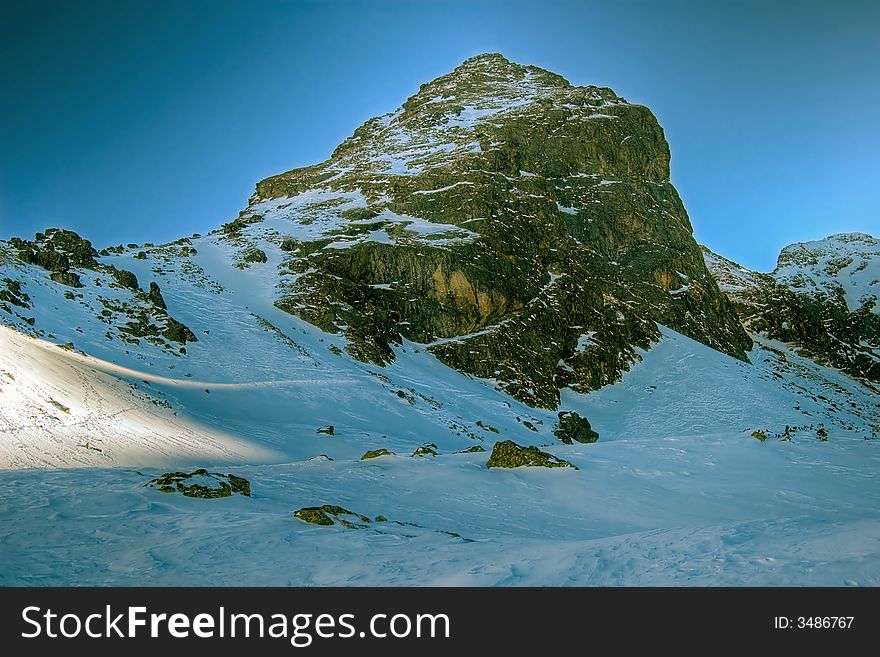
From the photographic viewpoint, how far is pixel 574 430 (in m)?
33.8

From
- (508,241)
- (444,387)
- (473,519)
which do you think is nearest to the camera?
(473,519)

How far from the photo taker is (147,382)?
66.6 feet

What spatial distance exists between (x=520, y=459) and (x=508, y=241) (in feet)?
140

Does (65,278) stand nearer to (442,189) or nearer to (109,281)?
(109,281)

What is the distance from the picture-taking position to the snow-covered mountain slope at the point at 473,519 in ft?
19.4

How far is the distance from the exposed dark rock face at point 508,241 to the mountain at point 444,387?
1.18 ft

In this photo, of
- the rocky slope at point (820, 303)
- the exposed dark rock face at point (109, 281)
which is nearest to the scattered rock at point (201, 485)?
the exposed dark rock face at point (109, 281)

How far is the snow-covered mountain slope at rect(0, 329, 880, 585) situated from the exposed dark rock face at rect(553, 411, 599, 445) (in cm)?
1410

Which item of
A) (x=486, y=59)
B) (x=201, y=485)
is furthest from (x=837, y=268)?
(x=201, y=485)

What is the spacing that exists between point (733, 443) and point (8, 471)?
17.2m

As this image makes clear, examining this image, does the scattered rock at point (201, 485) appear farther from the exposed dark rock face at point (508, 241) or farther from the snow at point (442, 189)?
the snow at point (442, 189)

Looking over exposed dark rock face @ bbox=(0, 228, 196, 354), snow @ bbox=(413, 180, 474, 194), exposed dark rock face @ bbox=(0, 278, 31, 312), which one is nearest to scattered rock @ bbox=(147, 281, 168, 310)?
exposed dark rock face @ bbox=(0, 228, 196, 354)
